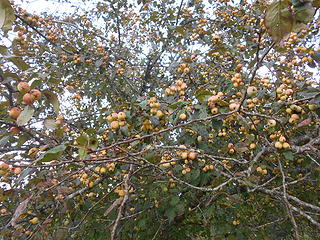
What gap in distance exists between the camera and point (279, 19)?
70cm

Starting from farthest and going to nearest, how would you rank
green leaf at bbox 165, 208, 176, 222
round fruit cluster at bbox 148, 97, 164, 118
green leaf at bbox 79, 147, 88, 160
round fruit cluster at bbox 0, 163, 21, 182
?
green leaf at bbox 165, 208, 176, 222 → round fruit cluster at bbox 148, 97, 164, 118 → round fruit cluster at bbox 0, 163, 21, 182 → green leaf at bbox 79, 147, 88, 160

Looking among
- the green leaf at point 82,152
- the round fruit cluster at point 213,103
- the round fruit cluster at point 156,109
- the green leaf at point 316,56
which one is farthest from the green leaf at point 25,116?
the green leaf at point 316,56

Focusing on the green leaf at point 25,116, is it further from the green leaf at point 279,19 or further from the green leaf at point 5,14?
the green leaf at point 279,19

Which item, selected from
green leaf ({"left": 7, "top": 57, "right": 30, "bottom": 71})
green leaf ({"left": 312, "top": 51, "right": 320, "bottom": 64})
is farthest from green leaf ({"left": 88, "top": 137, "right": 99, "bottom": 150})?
green leaf ({"left": 312, "top": 51, "right": 320, "bottom": 64})

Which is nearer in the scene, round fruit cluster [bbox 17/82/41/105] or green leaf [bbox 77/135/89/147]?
green leaf [bbox 77/135/89/147]

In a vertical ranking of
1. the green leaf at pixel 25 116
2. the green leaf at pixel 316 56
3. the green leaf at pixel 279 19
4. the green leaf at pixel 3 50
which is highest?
the green leaf at pixel 316 56

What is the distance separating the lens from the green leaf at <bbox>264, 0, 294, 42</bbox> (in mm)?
695

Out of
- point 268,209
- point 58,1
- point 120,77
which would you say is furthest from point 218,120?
point 58,1

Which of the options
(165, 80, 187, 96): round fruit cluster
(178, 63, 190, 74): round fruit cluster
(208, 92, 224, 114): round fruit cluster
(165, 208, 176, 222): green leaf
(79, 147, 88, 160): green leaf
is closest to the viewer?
(79, 147, 88, 160): green leaf

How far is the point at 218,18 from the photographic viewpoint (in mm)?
3961

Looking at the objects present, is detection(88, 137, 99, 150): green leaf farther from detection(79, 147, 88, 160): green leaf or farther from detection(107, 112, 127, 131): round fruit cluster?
detection(107, 112, 127, 131): round fruit cluster

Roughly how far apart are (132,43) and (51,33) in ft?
6.89

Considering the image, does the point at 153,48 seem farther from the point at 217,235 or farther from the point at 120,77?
the point at 217,235

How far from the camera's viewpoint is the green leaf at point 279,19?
2.28 feet
